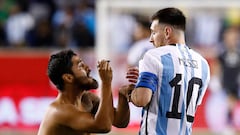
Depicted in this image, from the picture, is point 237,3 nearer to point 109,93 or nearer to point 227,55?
point 227,55

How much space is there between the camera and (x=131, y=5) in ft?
51.4

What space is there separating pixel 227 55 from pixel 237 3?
1158mm

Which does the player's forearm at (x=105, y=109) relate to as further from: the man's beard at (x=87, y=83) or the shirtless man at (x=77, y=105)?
the man's beard at (x=87, y=83)

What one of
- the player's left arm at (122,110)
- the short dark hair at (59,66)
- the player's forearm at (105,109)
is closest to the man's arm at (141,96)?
the player's forearm at (105,109)

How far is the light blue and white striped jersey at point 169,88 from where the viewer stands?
681 cm

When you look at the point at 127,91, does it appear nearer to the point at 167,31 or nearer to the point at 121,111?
the point at 121,111

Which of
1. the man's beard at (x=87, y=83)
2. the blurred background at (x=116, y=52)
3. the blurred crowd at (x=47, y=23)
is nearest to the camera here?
the man's beard at (x=87, y=83)

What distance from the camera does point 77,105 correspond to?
A: 23.6 feet

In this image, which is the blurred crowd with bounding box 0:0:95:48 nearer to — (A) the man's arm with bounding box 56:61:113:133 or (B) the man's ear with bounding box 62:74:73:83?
(B) the man's ear with bounding box 62:74:73:83

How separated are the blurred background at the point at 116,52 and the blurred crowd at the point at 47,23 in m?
0.02

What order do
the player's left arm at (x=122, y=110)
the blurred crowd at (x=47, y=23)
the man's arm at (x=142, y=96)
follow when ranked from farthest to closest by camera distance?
the blurred crowd at (x=47, y=23) → the player's left arm at (x=122, y=110) → the man's arm at (x=142, y=96)

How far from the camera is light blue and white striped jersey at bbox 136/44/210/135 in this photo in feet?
22.3

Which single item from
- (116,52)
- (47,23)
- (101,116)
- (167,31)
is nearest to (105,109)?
(101,116)

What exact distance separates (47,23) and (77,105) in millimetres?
9853
